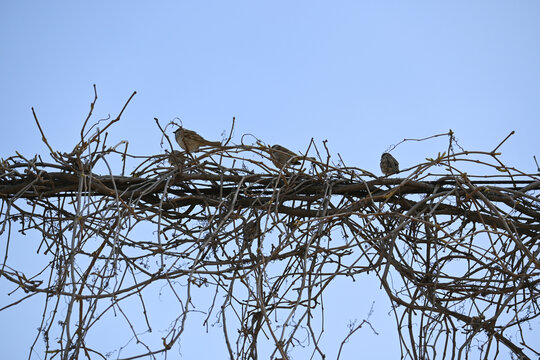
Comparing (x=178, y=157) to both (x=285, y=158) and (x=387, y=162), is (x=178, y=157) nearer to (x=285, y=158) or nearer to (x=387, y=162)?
(x=285, y=158)

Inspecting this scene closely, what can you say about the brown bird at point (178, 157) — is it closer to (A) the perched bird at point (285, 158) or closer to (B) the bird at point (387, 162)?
(A) the perched bird at point (285, 158)

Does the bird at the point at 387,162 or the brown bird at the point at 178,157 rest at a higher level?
the bird at the point at 387,162

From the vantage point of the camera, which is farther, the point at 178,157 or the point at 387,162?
the point at 387,162

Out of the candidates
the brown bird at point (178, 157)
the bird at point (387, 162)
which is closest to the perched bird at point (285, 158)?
the brown bird at point (178, 157)

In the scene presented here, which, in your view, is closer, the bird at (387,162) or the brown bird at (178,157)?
the brown bird at (178,157)

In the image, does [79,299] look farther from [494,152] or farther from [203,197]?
A: [494,152]

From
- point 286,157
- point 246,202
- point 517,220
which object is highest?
point 286,157

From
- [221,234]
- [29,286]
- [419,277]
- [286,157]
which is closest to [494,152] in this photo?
[419,277]

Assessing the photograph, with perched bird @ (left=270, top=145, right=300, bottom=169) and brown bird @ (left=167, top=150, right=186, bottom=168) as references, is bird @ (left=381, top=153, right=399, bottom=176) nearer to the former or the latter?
perched bird @ (left=270, top=145, right=300, bottom=169)

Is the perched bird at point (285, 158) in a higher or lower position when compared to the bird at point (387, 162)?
lower

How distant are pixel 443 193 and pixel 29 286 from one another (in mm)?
1098

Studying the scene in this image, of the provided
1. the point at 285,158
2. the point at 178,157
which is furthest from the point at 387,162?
the point at 178,157

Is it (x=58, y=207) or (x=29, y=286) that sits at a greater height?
(x=58, y=207)

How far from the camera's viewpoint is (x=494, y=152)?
1.61 m
